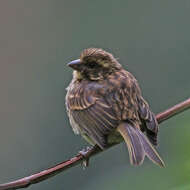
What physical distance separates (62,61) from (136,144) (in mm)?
7358

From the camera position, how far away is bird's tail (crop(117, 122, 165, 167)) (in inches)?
117

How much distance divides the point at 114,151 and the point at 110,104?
387 cm

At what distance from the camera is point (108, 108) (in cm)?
350

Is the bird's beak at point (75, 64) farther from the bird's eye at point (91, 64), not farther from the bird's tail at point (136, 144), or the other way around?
the bird's tail at point (136, 144)

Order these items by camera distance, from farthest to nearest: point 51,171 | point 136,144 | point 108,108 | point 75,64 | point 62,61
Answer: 1. point 62,61
2. point 75,64
3. point 108,108
4. point 136,144
5. point 51,171

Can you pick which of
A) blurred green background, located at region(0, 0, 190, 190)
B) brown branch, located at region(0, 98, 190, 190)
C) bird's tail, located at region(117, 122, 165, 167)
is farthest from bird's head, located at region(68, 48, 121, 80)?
blurred green background, located at region(0, 0, 190, 190)

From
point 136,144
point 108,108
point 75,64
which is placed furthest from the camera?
point 75,64

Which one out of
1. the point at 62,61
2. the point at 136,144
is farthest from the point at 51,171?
the point at 62,61

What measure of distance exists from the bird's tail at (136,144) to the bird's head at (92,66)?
0.66 meters

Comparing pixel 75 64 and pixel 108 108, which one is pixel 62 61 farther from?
pixel 108 108

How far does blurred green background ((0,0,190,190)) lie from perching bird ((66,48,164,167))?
2.92 metres

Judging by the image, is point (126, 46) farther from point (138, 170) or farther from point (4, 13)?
point (138, 170)

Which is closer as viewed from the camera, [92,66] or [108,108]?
[108,108]

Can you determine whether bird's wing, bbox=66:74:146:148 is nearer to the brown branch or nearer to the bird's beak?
the bird's beak
